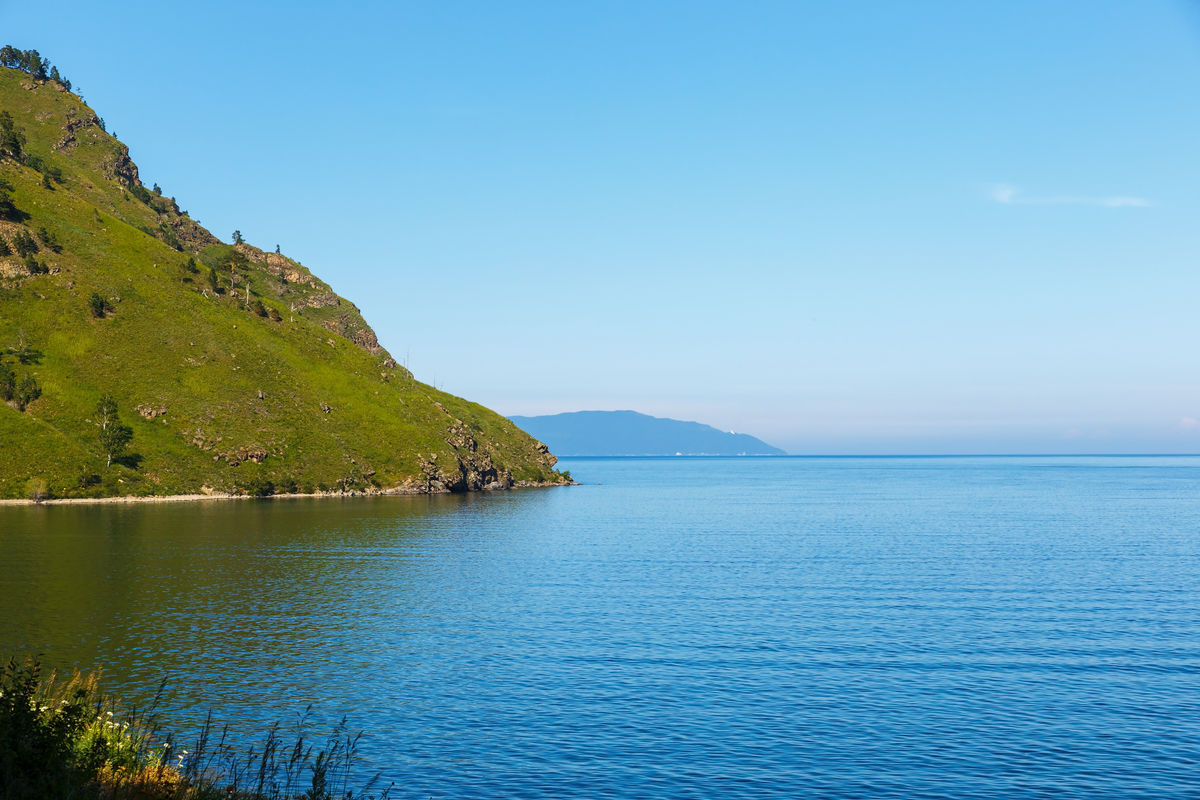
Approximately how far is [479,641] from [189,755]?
2531cm

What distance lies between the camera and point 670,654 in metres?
52.3

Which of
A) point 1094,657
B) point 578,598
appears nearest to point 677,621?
point 578,598

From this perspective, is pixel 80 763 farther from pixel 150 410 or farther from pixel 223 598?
pixel 150 410

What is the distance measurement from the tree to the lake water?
73243mm

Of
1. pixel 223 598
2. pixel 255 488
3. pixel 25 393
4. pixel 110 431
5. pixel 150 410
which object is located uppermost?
pixel 25 393

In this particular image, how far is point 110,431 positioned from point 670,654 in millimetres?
170914

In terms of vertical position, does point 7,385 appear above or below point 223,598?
above

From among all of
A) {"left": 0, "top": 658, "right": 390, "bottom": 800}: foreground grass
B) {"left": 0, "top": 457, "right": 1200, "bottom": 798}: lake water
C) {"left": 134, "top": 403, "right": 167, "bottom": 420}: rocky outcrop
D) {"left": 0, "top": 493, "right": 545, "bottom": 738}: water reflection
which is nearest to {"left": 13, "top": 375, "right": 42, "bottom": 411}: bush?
{"left": 134, "top": 403, "right": 167, "bottom": 420}: rocky outcrop

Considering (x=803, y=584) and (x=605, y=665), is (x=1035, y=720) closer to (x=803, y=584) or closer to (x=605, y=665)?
(x=605, y=665)

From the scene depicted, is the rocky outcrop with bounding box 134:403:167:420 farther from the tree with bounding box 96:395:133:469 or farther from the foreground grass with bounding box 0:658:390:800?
the foreground grass with bounding box 0:658:390:800

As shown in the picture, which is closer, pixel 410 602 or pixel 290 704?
pixel 290 704

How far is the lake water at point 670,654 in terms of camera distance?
3388 cm

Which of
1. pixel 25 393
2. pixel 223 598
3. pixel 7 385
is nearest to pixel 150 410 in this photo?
pixel 25 393

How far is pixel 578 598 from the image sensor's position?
7369 cm
